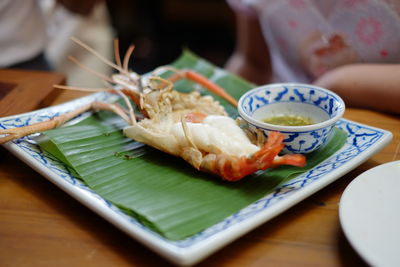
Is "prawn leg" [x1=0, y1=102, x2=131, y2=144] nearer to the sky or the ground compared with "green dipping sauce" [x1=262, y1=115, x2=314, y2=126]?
nearer to the sky

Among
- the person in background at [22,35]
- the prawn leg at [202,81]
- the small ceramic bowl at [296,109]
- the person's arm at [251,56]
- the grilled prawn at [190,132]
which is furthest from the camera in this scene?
the person's arm at [251,56]

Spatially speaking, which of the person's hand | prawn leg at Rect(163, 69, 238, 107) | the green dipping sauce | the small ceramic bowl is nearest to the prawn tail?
the small ceramic bowl

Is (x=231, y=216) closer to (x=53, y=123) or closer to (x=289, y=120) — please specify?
(x=289, y=120)

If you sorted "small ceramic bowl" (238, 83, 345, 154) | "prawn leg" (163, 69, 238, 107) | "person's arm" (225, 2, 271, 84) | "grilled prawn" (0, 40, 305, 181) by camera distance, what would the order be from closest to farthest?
"grilled prawn" (0, 40, 305, 181), "small ceramic bowl" (238, 83, 345, 154), "prawn leg" (163, 69, 238, 107), "person's arm" (225, 2, 271, 84)

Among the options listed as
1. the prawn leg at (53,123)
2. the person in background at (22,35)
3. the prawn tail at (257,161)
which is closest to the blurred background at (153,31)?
the person in background at (22,35)

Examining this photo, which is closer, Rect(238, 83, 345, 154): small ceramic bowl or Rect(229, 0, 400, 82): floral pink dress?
Rect(238, 83, 345, 154): small ceramic bowl

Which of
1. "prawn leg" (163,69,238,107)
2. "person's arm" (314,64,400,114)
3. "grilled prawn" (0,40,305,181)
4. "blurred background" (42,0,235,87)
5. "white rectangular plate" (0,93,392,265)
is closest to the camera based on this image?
"white rectangular plate" (0,93,392,265)

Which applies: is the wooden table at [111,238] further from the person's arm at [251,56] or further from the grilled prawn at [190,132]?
the person's arm at [251,56]

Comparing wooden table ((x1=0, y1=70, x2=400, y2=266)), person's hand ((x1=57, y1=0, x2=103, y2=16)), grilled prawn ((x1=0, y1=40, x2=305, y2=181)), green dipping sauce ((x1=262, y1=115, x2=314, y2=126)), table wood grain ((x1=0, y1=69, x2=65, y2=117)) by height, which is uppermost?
person's hand ((x1=57, y1=0, x2=103, y2=16))

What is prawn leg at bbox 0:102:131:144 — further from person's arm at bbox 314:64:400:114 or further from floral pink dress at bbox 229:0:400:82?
floral pink dress at bbox 229:0:400:82
